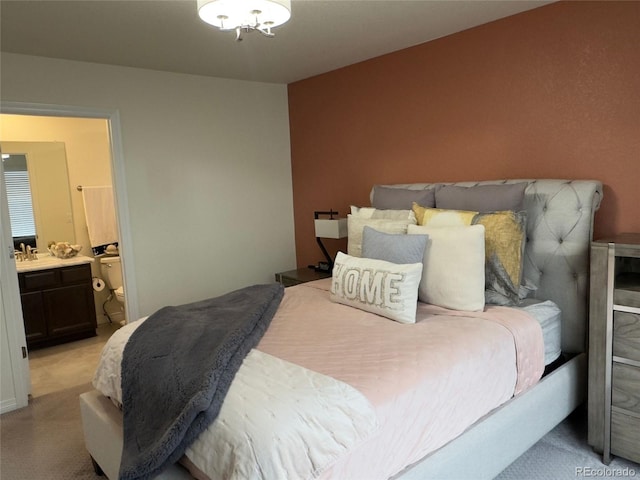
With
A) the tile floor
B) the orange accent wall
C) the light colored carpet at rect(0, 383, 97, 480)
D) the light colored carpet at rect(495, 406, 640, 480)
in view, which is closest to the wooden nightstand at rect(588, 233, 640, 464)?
the light colored carpet at rect(495, 406, 640, 480)

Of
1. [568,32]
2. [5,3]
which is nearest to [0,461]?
[5,3]

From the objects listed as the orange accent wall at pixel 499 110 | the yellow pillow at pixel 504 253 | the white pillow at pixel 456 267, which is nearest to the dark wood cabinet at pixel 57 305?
the orange accent wall at pixel 499 110

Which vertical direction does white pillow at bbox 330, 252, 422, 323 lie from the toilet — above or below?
above

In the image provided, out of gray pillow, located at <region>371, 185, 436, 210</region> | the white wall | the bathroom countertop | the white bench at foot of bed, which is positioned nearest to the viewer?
the white bench at foot of bed

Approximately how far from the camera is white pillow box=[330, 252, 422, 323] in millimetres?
2084

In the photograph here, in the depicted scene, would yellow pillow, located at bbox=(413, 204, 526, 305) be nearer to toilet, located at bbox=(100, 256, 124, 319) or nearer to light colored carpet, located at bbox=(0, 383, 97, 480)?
light colored carpet, located at bbox=(0, 383, 97, 480)

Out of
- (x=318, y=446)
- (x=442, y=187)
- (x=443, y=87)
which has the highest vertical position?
(x=443, y=87)

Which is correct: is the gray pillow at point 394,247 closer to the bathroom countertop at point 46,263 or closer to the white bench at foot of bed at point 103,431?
the white bench at foot of bed at point 103,431

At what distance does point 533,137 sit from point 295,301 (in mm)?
1653

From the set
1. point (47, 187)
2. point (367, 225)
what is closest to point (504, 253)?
point (367, 225)

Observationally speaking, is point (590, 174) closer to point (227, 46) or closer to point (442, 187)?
point (442, 187)

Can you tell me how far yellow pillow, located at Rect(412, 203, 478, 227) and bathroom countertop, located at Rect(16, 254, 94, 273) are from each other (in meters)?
3.20

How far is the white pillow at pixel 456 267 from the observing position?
7.09 ft

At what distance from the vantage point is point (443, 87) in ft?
9.89
